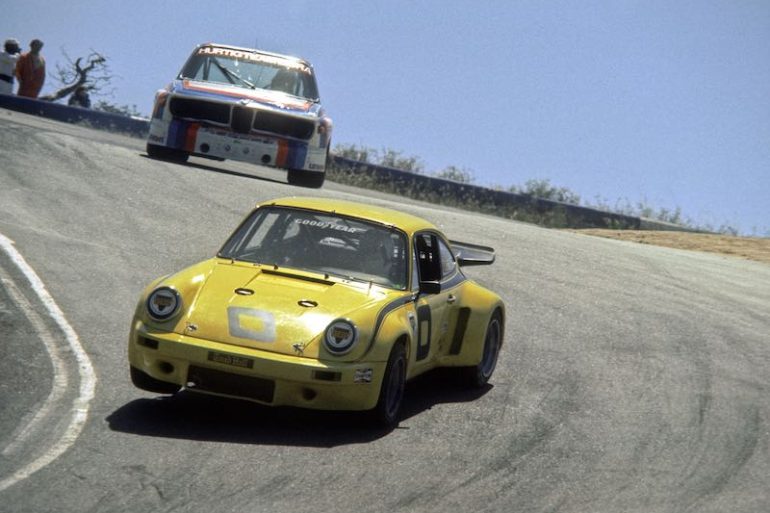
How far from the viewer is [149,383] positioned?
7.73m

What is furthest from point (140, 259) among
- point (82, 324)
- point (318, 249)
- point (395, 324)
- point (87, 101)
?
point (87, 101)

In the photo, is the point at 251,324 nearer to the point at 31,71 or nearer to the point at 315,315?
the point at 315,315

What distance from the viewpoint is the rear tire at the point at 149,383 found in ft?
25.2

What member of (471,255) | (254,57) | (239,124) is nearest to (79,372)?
(471,255)

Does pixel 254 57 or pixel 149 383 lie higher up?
pixel 254 57

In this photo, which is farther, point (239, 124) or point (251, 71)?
point (251, 71)

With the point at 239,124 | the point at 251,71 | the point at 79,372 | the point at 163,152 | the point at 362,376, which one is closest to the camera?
the point at 362,376

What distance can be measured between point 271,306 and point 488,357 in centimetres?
242

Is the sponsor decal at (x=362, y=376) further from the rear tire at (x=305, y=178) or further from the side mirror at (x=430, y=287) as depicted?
the rear tire at (x=305, y=178)

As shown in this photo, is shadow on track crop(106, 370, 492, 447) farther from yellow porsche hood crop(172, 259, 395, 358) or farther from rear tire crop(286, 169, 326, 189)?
rear tire crop(286, 169, 326, 189)

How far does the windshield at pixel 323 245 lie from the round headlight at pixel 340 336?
84 cm

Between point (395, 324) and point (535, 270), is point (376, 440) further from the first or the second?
point (535, 270)

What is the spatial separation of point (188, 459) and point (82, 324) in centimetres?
310

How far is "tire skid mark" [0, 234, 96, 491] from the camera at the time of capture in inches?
241
